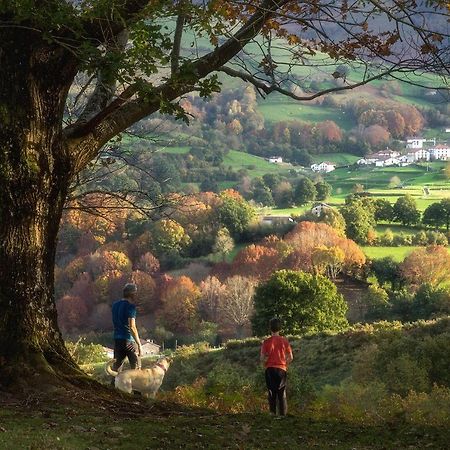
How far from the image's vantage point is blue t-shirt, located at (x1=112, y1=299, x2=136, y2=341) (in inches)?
340

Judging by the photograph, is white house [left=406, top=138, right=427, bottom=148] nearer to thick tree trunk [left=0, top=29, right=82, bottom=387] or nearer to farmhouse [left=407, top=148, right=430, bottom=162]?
farmhouse [left=407, top=148, right=430, bottom=162]

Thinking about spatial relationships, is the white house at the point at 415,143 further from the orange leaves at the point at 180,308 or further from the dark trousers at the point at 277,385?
the dark trousers at the point at 277,385

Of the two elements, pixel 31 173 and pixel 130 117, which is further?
pixel 130 117

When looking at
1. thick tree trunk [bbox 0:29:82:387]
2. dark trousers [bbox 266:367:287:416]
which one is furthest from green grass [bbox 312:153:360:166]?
thick tree trunk [bbox 0:29:82:387]

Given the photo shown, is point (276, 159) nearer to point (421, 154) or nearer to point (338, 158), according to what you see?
point (338, 158)

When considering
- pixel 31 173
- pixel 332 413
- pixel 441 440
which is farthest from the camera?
pixel 332 413

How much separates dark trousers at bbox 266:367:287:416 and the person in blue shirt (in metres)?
1.46

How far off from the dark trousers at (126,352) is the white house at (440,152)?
347 ft

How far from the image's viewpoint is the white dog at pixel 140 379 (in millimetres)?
8125

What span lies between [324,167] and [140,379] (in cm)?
10670

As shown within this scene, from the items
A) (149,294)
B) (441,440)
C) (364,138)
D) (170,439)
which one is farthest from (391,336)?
(364,138)

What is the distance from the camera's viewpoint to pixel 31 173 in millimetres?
6785

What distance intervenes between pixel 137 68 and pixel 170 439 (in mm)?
2667

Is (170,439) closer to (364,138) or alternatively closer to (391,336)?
(391,336)
